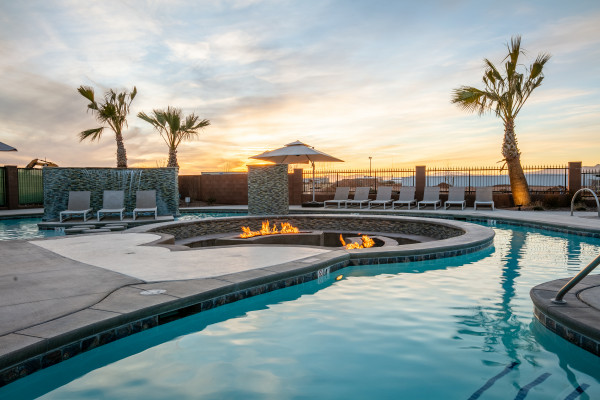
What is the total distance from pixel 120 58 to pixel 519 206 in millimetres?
15914

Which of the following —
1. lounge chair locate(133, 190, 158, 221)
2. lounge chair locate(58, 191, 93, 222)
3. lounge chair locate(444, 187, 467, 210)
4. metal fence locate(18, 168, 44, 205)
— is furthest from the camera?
metal fence locate(18, 168, 44, 205)

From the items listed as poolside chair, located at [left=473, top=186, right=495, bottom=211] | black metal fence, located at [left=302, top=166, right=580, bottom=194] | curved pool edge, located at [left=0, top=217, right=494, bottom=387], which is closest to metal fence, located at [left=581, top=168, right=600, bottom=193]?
black metal fence, located at [left=302, top=166, right=580, bottom=194]

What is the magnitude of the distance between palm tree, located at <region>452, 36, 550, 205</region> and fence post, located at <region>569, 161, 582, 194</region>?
236 centimetres

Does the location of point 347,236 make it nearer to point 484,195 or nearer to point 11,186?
point 484,195

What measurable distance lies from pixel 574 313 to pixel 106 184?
48.8 ft

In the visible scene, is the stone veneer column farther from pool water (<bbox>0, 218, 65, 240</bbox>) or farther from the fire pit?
pool water (<bbox>0, 218, 65, 240</bbox>)

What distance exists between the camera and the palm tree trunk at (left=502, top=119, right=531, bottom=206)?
17.0 metres

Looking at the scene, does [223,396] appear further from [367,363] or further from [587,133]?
[587,133]

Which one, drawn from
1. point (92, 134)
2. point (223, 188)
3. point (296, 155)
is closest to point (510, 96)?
point (296, 155)

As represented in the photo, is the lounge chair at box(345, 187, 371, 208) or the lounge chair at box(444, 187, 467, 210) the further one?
the lounge chair at box(345, 187, 371, 208)

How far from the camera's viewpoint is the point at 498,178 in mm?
19141

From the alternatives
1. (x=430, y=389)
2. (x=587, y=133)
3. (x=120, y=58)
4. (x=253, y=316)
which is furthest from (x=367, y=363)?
(x=587, y=133)

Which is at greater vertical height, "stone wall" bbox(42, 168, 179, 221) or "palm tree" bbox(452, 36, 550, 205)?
"palm tree" bbox(452, 36, 550, 205)

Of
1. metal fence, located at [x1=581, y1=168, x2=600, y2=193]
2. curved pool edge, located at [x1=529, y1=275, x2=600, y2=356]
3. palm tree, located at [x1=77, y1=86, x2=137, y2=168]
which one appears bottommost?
curved pool edge, located at [x1=529, y1=275, x2=600, y2=356]
